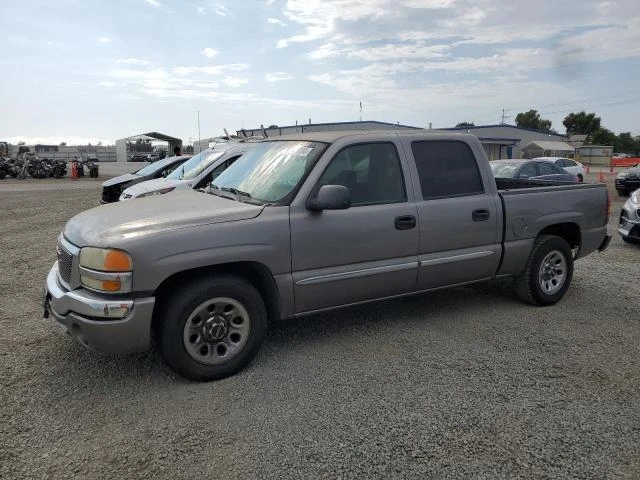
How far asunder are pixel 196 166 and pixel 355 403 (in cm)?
769

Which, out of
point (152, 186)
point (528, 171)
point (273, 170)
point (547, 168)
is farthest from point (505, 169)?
point (273, 170)

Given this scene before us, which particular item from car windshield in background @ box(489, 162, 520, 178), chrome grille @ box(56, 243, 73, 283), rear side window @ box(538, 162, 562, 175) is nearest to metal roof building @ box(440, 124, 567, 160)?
rear side window @ box(538, 162, 562, 175)

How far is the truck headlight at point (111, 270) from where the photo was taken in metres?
3.30

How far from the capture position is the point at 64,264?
147 inches

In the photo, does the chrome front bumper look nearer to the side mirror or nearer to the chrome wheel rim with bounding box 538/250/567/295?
the side mirror

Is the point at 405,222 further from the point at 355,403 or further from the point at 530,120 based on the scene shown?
the point at 530,120

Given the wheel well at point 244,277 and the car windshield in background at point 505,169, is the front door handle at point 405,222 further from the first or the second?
the car windshield in background at point 505,169

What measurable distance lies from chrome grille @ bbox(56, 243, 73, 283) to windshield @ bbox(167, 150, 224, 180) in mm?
5647

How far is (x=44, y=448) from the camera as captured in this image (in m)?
2.88

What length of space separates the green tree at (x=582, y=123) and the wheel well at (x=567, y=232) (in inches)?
4260

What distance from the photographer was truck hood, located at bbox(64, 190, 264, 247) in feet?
11.3

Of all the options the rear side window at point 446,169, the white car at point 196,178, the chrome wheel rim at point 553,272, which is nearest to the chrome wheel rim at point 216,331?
the rear side window at point 446,169

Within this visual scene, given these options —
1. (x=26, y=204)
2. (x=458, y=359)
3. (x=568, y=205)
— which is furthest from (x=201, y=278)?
(x=26, y=204)

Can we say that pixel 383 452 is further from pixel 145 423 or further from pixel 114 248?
pixel 114 248
